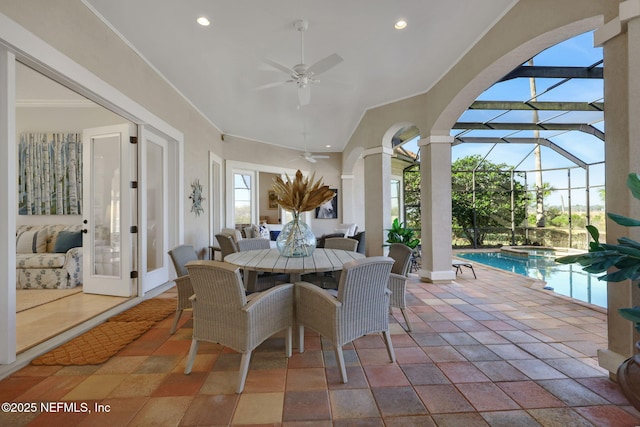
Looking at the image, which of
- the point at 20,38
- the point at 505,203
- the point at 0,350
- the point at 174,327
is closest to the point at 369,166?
the point at 174,327

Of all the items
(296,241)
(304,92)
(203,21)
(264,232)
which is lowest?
(264,232)

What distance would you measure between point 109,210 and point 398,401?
3957mm

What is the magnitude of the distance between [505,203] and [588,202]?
2092mm

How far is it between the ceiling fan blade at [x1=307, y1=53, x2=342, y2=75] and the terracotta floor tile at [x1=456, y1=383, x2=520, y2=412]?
8.96ft

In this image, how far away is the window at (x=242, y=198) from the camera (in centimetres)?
708

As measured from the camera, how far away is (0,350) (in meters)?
1.92

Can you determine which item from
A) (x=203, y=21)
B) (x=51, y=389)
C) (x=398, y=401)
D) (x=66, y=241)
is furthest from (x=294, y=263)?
(x=66, y=241)

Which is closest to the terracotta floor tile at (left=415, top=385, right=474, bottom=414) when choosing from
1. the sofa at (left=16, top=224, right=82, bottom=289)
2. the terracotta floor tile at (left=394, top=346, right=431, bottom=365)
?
the terracotta floor tile at (left=394, top=346, right=431, bottom=365)

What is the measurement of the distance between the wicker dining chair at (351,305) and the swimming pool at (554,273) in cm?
280

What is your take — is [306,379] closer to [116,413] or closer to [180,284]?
[116,413]

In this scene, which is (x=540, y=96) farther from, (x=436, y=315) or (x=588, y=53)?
(x=436, y=315)

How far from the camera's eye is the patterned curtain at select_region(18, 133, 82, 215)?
4570 mm

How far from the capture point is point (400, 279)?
2533 millimetres

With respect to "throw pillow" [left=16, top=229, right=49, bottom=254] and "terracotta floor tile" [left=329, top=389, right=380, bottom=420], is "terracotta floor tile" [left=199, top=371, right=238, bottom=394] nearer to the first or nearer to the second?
"terracotta floor tile" [left=329, top=389, right=380, bottom=420]
